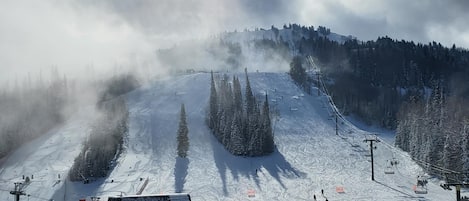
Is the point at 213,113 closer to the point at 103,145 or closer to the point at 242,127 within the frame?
the point at 242,127

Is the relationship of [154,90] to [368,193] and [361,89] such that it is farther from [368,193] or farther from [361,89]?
[368,193]

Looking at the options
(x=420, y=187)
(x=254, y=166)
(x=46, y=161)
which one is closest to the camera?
(x=420, y=187)

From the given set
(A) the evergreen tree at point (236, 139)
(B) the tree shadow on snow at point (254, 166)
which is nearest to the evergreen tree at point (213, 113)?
(A) the evergreen tree at point (236, 139)

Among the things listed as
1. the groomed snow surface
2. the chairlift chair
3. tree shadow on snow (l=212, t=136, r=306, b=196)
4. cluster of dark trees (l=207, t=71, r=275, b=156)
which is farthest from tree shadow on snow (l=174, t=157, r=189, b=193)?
the chairlift chair

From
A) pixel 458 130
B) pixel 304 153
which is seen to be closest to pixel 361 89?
pixel 304 153

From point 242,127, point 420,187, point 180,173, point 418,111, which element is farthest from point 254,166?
point 418,111

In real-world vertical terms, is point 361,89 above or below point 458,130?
above
